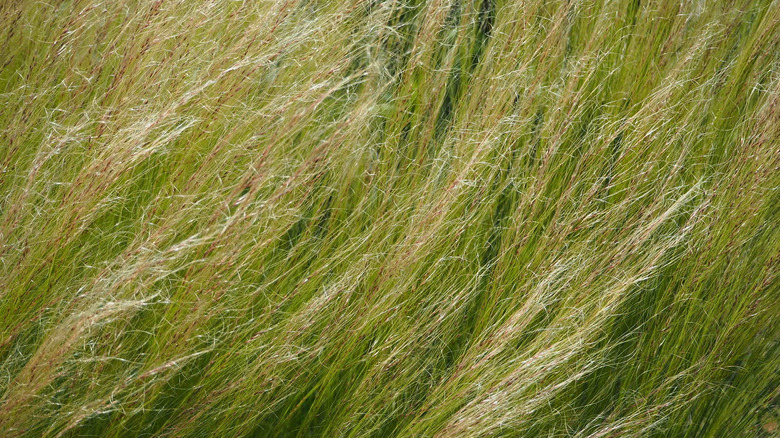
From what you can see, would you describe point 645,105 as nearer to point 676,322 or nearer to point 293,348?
point 676,322

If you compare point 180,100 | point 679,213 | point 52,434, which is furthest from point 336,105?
point 52,434

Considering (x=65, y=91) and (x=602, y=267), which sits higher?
(x=65, y=91)

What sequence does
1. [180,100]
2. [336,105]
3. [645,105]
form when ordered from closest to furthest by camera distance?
[180,100]
[645,105]
[336,105]

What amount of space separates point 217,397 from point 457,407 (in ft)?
1.97

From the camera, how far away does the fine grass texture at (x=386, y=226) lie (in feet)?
5.42

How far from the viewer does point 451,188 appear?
5.92 feet

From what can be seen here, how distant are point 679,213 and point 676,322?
0.30 meters

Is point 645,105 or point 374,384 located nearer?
point 374,384

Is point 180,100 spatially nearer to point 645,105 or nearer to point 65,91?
point 65,91

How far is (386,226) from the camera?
1861 mm

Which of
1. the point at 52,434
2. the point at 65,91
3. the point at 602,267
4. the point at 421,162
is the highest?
the point at 65,91

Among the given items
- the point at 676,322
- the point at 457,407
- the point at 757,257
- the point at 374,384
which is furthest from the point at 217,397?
the point at 757,257

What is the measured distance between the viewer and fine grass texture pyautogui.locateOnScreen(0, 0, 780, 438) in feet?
5.42

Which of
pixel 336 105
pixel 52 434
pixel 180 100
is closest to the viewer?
pixel 52 434
